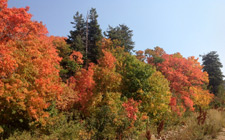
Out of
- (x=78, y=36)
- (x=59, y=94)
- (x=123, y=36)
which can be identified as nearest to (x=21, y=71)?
(x=59, y=94)

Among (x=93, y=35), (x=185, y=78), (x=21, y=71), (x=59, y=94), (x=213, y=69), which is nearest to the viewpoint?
(x=21, y=71)

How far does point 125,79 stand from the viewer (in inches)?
691

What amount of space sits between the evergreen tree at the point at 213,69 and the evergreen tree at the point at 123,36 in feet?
64.7

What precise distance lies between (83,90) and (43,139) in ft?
23.9

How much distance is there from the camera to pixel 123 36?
42.5 metres

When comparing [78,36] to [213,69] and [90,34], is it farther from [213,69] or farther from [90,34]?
[213,69]

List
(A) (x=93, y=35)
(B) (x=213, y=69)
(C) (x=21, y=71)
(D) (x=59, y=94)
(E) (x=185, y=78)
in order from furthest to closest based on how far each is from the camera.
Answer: (B) (x=213, y=69) → (A) (x=93, y=35) → (E) (x=185, y=78) → (D) (x=59, y=94) → (C) (x=21, y=71)

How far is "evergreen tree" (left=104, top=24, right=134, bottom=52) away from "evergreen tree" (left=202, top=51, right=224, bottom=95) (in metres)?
19.7

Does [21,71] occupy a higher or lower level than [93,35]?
lower

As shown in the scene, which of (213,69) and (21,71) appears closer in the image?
(21,71)

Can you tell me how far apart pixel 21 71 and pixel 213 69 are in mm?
42605

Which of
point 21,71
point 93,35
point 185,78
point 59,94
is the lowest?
point 59,94

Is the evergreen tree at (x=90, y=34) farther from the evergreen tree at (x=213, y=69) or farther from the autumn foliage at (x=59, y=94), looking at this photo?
the evergreen tree at (x=213, y=69)

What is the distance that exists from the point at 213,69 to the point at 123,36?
23.9 meters
